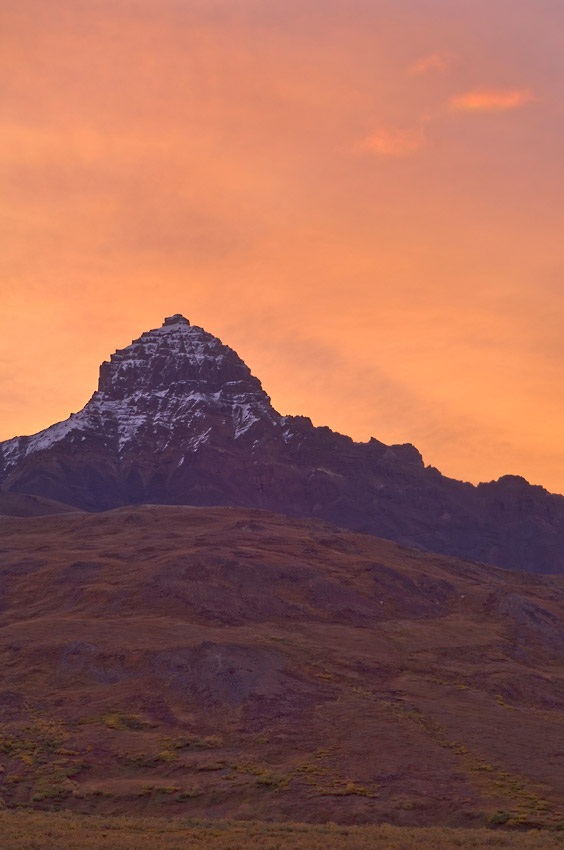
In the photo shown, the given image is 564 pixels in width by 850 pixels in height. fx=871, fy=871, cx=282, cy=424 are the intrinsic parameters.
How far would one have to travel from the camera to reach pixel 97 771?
5472cm

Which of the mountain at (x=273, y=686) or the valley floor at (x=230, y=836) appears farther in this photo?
the mountain at (x=273, y=686)

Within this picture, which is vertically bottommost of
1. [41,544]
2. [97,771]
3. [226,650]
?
[97,771]

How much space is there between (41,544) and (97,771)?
94.3 m

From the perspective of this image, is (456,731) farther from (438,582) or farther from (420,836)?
(438,582)

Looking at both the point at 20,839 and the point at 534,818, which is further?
the point at 534,818

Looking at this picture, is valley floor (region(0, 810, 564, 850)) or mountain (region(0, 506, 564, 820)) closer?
valley floor (region(0, 810, 564, 850))

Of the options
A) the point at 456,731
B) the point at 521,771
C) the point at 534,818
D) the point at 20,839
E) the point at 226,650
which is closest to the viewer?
the point at 20,839

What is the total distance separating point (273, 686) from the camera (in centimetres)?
7212

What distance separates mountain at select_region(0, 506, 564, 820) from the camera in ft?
164

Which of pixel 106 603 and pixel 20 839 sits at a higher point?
pixel 106 603

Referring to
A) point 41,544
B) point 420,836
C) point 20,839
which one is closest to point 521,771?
point 420,836

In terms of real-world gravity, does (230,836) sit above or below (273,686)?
below

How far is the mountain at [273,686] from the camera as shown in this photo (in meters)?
50.0

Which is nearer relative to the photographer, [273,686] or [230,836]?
[230,836]
